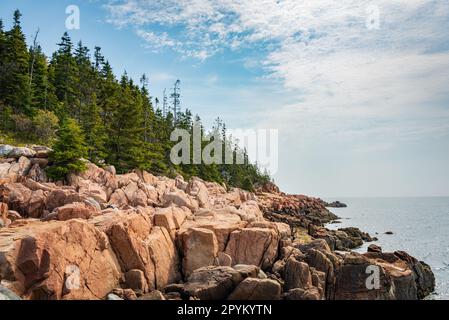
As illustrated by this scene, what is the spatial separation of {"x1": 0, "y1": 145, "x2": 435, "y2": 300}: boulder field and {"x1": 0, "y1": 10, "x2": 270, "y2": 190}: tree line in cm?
1240

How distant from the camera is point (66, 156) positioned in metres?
29.9

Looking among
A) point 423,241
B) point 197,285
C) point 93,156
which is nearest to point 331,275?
point 197,285

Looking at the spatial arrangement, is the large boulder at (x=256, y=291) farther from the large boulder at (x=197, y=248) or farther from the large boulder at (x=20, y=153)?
the large boulder at (x=20, y=153)

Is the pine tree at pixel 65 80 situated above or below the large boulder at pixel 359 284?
above

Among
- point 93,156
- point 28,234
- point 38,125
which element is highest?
point 38,125

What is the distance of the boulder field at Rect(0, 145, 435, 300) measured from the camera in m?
12.5

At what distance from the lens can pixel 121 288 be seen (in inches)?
562

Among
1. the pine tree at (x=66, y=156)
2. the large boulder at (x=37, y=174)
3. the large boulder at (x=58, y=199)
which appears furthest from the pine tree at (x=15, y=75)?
the large boulder at (x=58, y=199)

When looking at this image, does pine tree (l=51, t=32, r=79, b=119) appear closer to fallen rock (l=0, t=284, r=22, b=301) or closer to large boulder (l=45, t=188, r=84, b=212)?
large boulder (l=45, t=188, r=84, b=212)

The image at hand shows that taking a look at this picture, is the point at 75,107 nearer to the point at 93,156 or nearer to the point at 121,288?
the point at 93,156

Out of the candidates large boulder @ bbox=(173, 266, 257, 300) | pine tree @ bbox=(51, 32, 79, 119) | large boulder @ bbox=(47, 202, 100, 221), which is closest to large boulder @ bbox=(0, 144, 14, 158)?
large boulder @ bbox=(47, 202, 100, 221)

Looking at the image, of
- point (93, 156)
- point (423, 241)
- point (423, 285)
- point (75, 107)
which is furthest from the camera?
point (75, 107)

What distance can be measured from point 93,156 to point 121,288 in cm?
2855

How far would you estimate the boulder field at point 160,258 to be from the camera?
12.5m
